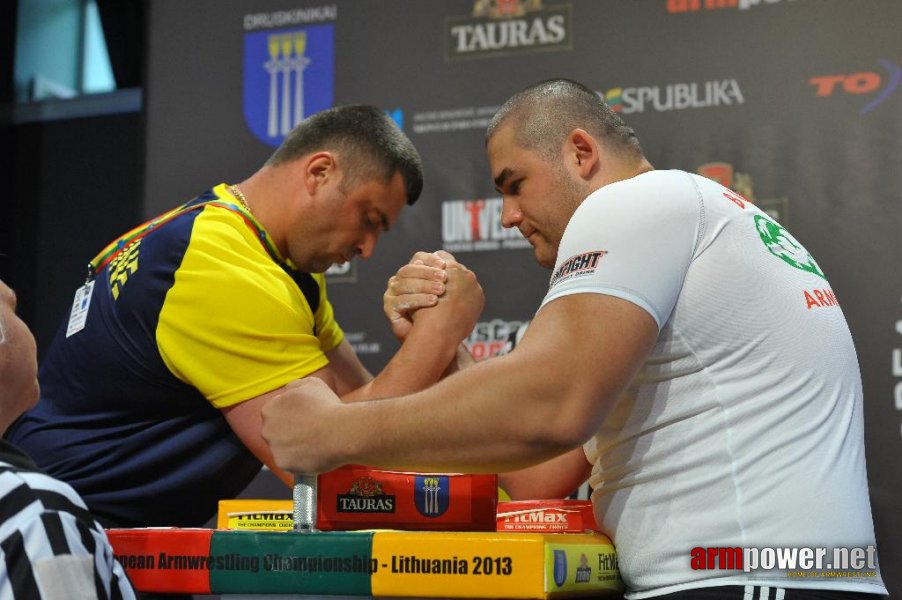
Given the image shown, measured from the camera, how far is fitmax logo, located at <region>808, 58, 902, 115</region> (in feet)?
9.53

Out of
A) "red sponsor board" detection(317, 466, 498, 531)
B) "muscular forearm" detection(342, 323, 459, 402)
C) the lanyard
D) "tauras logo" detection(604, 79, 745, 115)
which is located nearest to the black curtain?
"tauras logo" detection(604, 79, 745, 115)

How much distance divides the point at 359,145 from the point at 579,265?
47.2 inches

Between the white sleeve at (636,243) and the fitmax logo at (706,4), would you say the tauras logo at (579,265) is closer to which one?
the white sleeve at (636,243)

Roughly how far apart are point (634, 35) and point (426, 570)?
235 centimetres

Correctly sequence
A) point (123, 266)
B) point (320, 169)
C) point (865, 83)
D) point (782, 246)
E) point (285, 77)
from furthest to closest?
point (285, 77) → point (865, 83) → point (320, 169) → point (123, 266) → point (782, 246)

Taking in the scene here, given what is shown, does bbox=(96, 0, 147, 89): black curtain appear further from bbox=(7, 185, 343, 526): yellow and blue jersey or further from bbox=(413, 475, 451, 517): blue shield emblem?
bbox=(413, 475, 451, 517): blue shield emblem

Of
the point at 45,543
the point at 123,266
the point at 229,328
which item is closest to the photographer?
the point at 45,543

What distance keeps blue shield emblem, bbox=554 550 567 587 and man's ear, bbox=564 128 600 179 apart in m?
0.75

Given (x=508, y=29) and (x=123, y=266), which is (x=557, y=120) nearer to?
(x=123, y=266)

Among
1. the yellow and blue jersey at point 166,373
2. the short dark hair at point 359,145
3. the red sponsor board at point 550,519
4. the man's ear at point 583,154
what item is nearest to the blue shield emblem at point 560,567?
the red sponsor board at point 550,519

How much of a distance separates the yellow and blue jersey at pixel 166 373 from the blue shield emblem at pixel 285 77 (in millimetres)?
1516

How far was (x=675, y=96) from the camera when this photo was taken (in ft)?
10.2

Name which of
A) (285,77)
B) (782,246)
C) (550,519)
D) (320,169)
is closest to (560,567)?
(550,519)

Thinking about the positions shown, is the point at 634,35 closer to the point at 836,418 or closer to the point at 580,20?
the point at 580,20
